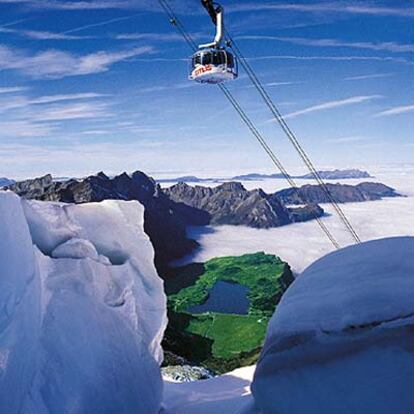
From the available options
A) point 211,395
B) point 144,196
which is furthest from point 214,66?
point 144,196

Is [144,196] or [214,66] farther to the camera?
[144,196]

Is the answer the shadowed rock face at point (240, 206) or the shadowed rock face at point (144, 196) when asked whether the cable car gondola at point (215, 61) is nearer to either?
the shadowed rock face at point (144, 196)

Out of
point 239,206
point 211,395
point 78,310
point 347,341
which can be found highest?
point 347,341

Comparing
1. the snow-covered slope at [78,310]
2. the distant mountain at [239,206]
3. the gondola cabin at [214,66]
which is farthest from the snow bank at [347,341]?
the distant mountain at [239,206]

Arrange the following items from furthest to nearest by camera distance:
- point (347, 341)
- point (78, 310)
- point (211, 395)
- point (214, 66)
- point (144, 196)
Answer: point (144, 196), point (214, 66), point (211, 395), point (78, 310), point (347, 341)

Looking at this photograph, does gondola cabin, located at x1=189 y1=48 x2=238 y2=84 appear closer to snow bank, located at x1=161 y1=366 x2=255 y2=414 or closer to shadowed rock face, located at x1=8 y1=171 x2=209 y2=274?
snow bank, located at x1=161 y1=366 x2=255 y2=414

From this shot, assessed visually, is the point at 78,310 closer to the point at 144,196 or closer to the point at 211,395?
the point at 211,395

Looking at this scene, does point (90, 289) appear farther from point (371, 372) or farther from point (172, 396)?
point (371, 372)
